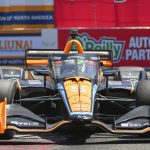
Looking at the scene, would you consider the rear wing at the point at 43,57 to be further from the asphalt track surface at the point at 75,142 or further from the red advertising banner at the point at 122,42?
the red advertising banner at the point at 122,42

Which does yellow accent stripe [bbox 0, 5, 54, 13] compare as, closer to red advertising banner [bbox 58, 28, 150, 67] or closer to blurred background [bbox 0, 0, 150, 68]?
blurred background [bbox 0, 0, 150, 68]

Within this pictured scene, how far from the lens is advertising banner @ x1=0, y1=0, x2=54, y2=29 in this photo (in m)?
22.7

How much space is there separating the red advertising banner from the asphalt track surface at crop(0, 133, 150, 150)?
9769mm

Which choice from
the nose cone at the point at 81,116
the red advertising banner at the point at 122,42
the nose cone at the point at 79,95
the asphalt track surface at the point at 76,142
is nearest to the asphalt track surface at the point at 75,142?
the asphalt track surface at the point at 76,142

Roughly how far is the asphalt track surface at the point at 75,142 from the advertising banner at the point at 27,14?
11.6m

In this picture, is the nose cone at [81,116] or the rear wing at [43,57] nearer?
the nose cone at [81,116]

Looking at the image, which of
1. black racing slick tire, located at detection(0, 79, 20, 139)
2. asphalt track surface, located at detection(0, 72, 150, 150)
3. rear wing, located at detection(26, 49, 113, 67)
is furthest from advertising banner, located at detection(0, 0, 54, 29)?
black racing slick tire, located at detection(0, 79, 20, 139)

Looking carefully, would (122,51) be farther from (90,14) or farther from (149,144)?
(149,144)

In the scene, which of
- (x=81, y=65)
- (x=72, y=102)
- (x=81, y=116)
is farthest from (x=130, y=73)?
(x=81, y=116)

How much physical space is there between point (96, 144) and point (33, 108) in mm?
1642

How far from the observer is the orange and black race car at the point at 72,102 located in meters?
9.97

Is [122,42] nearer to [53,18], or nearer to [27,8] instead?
[53,18]

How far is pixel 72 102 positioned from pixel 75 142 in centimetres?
63

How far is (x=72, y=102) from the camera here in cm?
1010
